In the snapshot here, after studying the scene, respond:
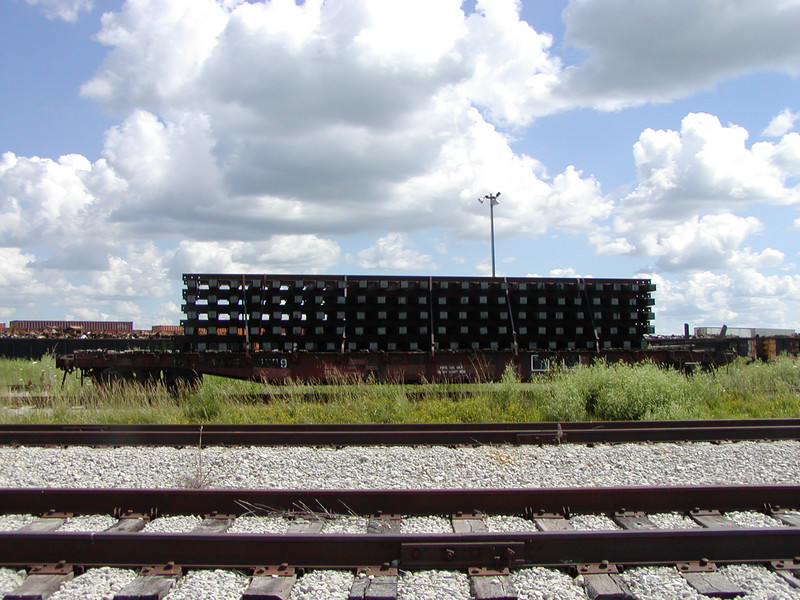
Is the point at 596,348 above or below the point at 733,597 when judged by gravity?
above

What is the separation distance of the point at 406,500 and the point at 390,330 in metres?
14.6

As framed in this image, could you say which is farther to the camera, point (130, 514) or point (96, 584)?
point (130, 514)

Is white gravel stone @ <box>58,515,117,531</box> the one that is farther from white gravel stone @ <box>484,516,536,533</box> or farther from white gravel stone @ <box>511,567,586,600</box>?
white gravel stone @ <box>511,567,586,600</box>

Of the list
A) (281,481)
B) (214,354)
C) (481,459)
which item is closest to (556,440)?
(481,459)

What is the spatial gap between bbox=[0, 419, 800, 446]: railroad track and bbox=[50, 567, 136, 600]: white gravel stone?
4.83 meters

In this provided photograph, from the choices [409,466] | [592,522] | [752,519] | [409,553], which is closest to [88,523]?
[409,553]

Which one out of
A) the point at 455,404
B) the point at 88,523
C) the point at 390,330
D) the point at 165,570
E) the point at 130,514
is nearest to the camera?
the point at 165,570

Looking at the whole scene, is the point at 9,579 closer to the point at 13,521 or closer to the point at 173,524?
the point at 173,524

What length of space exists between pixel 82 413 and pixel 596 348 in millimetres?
15490

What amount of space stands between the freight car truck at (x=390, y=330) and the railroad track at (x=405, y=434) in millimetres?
6881

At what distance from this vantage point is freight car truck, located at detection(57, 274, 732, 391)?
60.1ft

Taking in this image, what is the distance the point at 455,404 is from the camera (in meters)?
12.9

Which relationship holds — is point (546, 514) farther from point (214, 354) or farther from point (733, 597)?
point (214, 354)

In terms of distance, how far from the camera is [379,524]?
19.4ft
